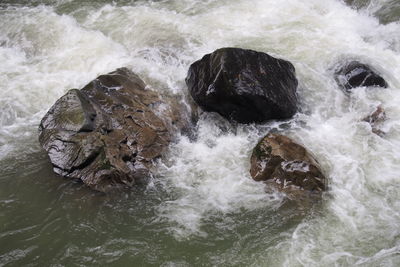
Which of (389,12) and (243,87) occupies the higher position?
(389,12)

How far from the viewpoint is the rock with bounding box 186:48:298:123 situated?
6355 mm

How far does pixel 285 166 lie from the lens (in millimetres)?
5594

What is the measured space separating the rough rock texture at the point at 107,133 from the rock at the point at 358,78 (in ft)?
9.96

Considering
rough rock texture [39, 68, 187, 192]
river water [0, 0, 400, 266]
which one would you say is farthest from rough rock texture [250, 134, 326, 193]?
rough rock texture [39, 68, 187, 192]

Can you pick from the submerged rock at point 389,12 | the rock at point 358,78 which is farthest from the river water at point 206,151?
the rock at point 358,78

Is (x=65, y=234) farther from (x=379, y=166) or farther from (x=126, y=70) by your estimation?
(x=379, y=166)

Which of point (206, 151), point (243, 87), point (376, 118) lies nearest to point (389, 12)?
point (376, 118)

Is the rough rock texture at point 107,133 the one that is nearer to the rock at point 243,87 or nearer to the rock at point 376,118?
the rock at point 243,87

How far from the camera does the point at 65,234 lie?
496cm

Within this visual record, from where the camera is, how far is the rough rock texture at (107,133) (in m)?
5.77

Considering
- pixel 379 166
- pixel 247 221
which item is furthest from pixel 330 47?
pixel 247 221

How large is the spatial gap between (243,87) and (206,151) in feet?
3.67

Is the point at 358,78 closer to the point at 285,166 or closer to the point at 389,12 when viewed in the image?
the point at 285,166

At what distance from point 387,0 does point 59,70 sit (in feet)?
24.9
